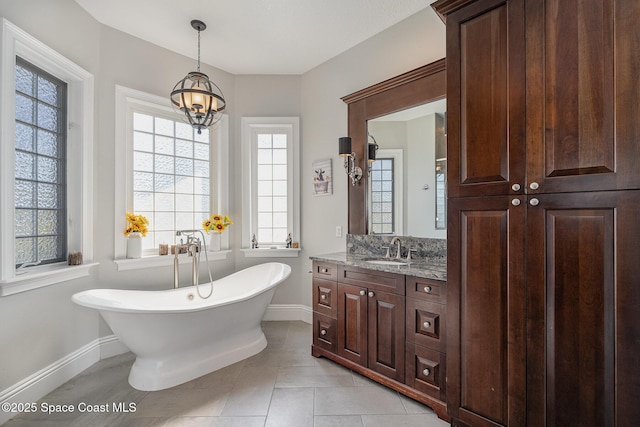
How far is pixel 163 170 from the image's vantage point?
3086 millimetres

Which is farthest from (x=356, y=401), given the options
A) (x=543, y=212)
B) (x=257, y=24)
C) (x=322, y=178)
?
(x=257, y=24)

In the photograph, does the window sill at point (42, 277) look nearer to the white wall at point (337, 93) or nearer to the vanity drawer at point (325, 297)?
the vanity drawer at point (325, 297)

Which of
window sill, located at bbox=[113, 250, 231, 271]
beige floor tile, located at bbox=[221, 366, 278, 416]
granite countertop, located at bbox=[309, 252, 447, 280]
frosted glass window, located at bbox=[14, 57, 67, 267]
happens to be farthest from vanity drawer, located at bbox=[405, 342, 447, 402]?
frosted glass window, located at bbox=[14, 57, 67, 267]

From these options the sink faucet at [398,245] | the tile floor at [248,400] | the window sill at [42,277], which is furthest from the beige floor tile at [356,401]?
the window sill at [42,277]

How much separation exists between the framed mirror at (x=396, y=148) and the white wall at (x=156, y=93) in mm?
151

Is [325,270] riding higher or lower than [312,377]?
higher

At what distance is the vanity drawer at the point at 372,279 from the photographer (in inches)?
78.7

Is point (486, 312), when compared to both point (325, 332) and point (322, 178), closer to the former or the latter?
point (325, 332)

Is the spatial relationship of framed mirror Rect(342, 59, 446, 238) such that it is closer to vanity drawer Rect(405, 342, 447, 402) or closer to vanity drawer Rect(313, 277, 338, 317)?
vanity drawer Rect(313, 277, 338, 317)

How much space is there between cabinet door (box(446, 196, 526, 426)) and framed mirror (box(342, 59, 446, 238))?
771 mm

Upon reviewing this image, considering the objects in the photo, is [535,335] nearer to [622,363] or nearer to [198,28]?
[622,363]

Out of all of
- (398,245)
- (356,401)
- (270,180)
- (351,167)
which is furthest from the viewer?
(270,180)

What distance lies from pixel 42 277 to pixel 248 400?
1.62m

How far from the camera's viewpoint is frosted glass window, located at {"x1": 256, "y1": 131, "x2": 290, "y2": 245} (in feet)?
11.7
